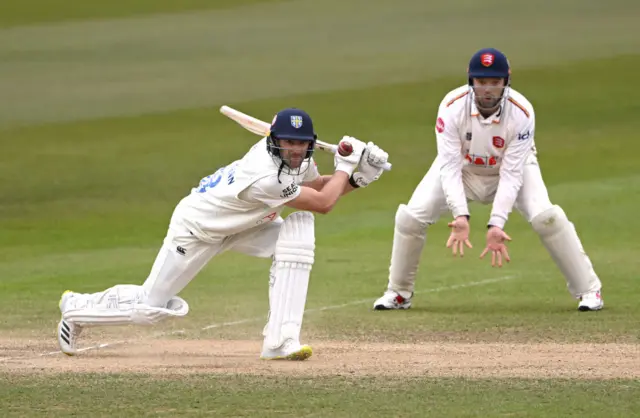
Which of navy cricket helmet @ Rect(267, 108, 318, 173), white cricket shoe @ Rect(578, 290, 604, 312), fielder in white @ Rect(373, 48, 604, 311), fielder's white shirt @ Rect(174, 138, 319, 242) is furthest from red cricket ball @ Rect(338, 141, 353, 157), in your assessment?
white cricket shoe @ Rect(578, 290, 604, 312)

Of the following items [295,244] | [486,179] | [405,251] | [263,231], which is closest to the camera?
[295,244]

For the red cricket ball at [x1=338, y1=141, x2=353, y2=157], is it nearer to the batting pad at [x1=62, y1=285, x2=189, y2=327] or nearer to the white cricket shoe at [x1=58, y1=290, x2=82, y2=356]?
the batting pad at [x1=62, y1=285, x2=189, y2=327]

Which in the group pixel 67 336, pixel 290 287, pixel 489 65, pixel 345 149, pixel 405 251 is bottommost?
pixel 67 336

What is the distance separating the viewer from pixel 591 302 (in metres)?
10.2

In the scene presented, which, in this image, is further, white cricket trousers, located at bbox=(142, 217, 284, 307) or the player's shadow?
the player's shadow

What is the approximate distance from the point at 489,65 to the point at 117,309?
10.5 feet

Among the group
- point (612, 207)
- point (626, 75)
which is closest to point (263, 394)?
point (612, 207)

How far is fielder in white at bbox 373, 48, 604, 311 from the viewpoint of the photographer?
977cm

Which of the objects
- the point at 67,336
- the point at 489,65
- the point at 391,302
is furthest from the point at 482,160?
the point at 67,336

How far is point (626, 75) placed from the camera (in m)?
23.0

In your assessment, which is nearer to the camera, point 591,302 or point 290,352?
point 290,352

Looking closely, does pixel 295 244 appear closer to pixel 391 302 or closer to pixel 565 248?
pixel 391 302

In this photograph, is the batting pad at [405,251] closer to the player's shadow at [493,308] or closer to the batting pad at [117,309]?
the player's shadow at [493,308]

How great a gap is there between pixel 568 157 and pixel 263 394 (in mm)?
13322
